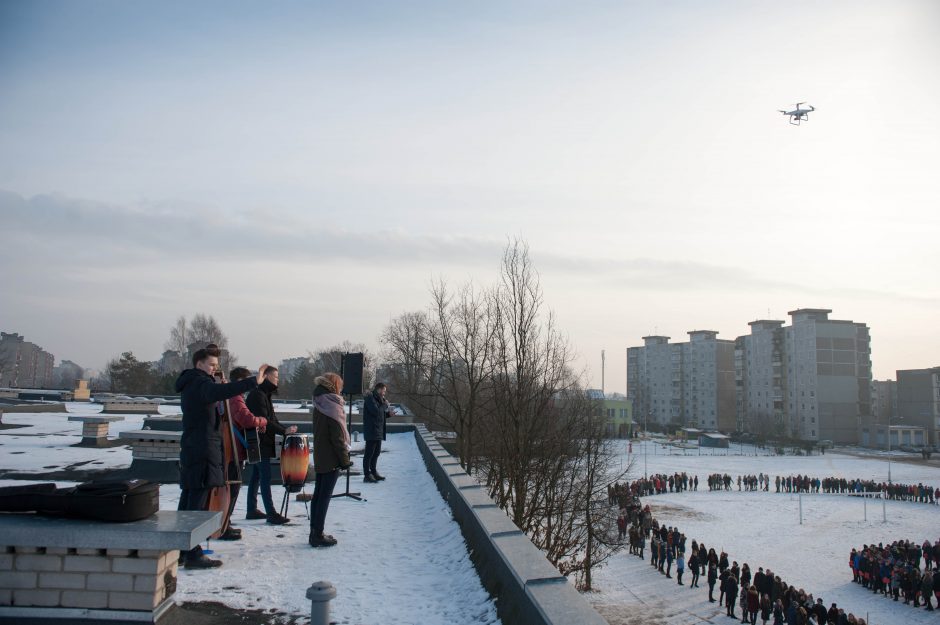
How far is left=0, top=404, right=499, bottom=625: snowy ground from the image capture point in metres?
5.12

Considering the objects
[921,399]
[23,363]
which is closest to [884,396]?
[921,399]

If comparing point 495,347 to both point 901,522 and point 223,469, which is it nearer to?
point 223,469

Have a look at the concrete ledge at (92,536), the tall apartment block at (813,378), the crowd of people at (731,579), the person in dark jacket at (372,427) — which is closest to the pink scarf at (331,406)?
the concrete ledge at (92,536)

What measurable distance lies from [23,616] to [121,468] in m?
11.4

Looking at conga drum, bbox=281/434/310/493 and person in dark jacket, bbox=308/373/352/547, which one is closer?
person in dark jacket, bbox=308/373/352/547

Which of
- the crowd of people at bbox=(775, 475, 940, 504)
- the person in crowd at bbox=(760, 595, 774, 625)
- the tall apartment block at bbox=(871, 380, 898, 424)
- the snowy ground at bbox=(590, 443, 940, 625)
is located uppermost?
the tall apartment block at bbox=(871, 380, 898, 424)

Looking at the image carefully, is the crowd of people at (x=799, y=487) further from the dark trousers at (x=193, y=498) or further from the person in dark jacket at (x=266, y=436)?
the dark trousers at (x=193, y=498)

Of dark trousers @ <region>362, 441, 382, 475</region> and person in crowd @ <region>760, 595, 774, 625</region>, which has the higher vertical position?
dark trousers @ <region>362, 441, 382, 475</region>

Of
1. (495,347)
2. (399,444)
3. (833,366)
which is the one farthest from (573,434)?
(833,366)

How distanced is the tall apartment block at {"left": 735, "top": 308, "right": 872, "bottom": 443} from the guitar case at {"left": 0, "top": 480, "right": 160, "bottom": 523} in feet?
308

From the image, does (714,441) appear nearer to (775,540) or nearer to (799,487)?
(799,487)

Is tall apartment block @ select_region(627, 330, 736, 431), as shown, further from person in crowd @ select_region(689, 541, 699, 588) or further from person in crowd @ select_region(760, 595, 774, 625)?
person in crowd @ select_region(760, 595, 774, 625)

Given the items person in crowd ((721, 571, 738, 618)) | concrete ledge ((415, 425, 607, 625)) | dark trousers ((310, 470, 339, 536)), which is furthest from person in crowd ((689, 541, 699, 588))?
dark trousers ((310, 470, 339, 536))

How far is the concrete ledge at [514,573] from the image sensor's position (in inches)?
156
